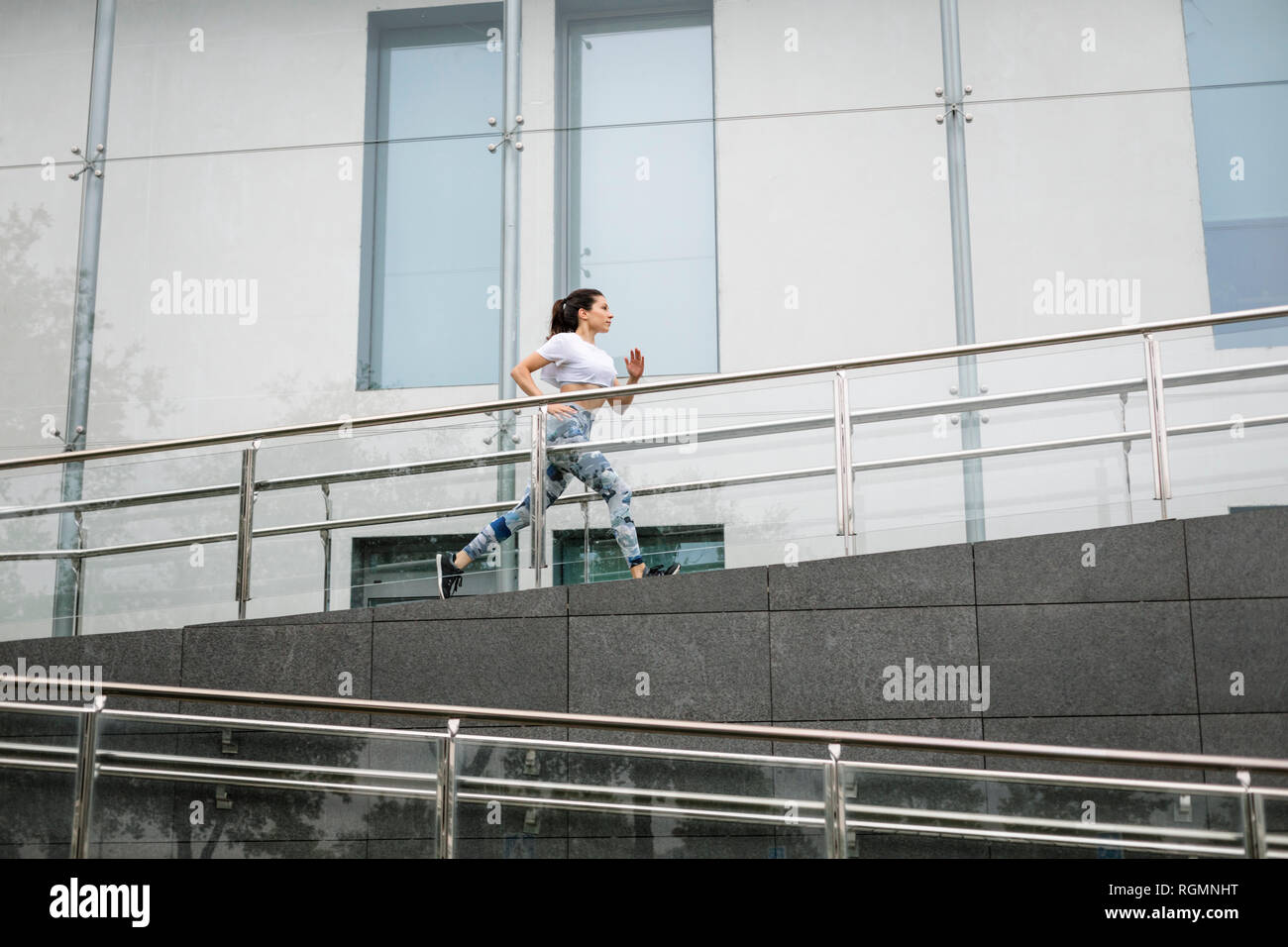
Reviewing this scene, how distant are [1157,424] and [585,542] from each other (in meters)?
3.21

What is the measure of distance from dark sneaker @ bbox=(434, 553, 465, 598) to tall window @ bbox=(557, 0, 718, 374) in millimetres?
4093

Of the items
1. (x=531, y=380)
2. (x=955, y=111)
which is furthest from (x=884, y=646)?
(x=955, y=111)

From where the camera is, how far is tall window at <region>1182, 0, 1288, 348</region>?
38.4ft

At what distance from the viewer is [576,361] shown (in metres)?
8.66

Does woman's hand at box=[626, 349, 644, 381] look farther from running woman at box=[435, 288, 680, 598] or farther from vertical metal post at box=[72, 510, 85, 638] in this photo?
vertical metal post at box=[72, 510, 85, 638]

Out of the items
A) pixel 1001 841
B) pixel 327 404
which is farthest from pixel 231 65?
pixel 1001 841

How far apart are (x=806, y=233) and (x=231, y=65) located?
5.27 metres

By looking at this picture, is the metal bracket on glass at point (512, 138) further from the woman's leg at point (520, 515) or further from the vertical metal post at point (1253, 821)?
the vertical metal post at point (1253, 821)

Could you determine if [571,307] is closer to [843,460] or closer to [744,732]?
[843,460]

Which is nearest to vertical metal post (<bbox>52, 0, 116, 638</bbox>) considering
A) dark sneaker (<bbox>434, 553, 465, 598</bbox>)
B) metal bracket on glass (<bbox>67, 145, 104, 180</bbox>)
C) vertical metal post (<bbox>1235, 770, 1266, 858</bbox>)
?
metal bracket on glass (<bbox>67, 145, 104, 180</bbox>)

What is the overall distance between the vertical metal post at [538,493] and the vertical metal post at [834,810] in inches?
120

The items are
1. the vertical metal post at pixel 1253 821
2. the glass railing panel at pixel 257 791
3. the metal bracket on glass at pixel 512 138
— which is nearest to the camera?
the vertical metal post at pixel 1253 821

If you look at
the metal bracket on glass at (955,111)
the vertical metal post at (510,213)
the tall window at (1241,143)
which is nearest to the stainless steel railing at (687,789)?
the vertical metal post at (510,213)

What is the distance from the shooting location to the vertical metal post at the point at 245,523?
866cm
